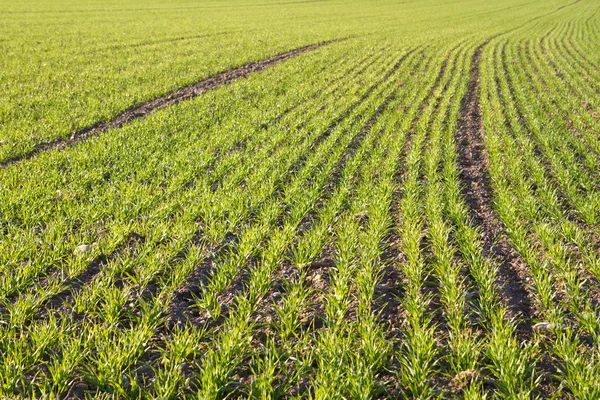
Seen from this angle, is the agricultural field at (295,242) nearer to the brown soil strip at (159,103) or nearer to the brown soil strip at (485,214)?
the brown soil strip at (485,214)

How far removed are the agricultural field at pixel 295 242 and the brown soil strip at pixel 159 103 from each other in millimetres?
166

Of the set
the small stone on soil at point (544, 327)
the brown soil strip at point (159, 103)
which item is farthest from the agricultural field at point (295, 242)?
the brown soil strip at point (159, 103)

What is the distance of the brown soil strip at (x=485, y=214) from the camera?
15.6ft

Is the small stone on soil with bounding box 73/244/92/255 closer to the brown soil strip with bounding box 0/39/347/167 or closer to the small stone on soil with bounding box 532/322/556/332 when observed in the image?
the brown soil strip with bounding box 0/39/347/167

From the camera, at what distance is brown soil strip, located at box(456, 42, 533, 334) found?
4.74m

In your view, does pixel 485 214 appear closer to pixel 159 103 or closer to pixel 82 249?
pixel 82 249

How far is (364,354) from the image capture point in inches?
152

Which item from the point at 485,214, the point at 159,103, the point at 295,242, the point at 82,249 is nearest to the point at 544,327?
the point at 485,214

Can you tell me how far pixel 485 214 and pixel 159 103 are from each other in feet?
36.1

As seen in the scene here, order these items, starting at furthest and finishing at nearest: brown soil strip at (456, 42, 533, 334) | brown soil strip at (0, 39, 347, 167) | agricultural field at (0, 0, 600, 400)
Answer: brown soil strip at (0, 39, 347, 167), brown soil strip at (456, 42, 533, 334), agricultural field at (0, 0, 600, 400)

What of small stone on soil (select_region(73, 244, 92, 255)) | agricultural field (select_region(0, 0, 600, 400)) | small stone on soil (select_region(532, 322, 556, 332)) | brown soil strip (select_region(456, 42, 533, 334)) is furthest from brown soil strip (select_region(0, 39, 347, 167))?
small stone on soil (select_region(532, 322, 556, 332))

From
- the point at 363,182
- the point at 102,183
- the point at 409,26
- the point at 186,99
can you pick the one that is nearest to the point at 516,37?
the point at 409,26

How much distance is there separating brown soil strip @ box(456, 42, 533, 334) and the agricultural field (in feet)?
0.14

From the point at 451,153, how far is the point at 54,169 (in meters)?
8.16
